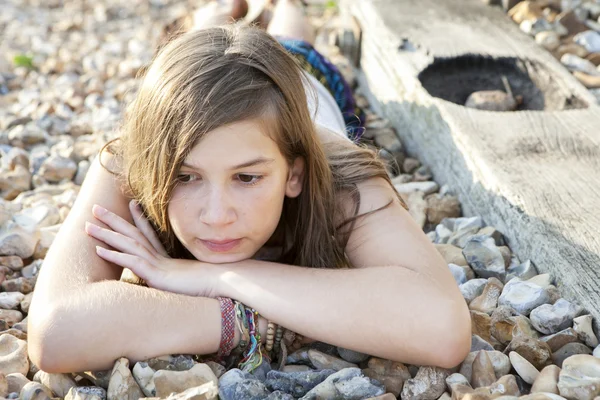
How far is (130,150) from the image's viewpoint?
2004 millimetres

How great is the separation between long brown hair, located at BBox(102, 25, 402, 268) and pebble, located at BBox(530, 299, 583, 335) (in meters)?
0.57

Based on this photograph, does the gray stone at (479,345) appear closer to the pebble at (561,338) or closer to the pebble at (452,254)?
the pebble at (561,338)

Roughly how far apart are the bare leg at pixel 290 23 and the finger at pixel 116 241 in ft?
6.80

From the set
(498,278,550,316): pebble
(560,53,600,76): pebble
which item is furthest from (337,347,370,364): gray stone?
(560,53,600,76): pebble

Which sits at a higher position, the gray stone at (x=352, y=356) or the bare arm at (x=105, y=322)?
the bare arm at (x=105, y=322)

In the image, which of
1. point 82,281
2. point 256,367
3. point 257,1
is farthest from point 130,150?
point 257,1

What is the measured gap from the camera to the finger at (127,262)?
1922 millimetres

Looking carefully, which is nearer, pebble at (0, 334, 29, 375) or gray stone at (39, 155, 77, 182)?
pebble at (0, 334, 29, 375)

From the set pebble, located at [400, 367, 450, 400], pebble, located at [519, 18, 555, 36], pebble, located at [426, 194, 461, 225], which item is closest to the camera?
pebble, located at [400, 367, 450, 400]

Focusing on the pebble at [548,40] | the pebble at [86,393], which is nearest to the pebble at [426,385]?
the pebble at [86,393]

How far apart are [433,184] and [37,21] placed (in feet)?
13.7

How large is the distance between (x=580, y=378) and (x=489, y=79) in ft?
6.50

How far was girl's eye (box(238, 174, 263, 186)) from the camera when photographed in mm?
1836

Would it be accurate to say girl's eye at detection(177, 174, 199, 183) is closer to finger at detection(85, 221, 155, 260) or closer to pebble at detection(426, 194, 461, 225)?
finger at detection(85, 221, 155, 260)
